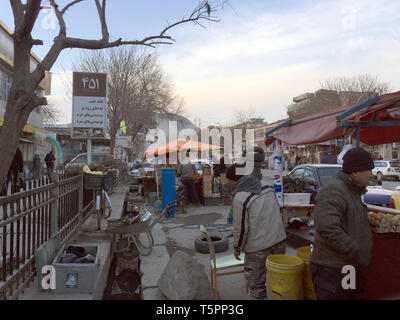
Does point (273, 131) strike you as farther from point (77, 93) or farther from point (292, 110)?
point (292, 110)

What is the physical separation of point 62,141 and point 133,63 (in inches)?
575

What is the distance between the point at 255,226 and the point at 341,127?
6.48 feet

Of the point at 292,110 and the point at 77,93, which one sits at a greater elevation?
the point at 292,110

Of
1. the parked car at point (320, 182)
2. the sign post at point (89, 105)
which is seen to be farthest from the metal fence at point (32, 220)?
the sign post at point (89, 105)

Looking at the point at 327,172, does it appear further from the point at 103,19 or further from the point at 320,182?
the point at 103,19

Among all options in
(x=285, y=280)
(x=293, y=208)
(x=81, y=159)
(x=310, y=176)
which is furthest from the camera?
(x=81, y=159)

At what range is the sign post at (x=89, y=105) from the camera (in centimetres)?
1095

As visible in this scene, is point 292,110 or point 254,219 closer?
point 254,219

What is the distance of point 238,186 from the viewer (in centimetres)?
375

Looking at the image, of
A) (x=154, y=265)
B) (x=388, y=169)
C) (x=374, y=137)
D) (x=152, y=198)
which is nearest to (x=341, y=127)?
(x=374, y=137)

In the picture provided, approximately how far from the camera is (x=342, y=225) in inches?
108

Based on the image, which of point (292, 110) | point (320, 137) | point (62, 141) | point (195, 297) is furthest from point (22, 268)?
point (292, 110)

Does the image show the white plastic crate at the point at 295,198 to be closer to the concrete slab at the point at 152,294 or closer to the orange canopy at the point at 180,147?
the concrete slab at the point at 152,294

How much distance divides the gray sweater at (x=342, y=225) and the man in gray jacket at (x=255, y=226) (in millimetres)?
813
